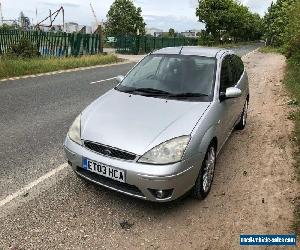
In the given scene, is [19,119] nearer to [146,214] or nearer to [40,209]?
[40,209]

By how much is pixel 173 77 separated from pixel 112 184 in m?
1.94

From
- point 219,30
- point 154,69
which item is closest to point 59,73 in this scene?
point 154,69

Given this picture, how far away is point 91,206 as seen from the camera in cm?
418

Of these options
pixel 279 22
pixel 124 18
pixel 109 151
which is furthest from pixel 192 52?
pixel 124 18

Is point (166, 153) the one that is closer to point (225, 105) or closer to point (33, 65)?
point (225, 105)

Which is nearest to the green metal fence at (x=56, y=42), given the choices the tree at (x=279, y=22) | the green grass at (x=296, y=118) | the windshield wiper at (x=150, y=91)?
the tree at (x=279, y=22)

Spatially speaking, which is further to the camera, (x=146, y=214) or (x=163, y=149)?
(x=146, y=214)

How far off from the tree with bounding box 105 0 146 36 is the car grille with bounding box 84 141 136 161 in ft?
207

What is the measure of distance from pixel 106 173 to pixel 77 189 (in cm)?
90

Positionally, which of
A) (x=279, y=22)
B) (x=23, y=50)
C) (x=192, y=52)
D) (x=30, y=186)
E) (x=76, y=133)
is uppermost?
(x=279, y=22)

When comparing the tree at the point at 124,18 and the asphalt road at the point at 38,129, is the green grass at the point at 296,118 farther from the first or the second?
the tree at the point at 124,18

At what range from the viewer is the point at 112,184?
3.94 metres

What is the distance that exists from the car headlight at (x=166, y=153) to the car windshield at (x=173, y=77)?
3.78 ft

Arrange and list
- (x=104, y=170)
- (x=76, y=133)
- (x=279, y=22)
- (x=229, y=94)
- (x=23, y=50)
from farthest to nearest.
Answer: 1. (x=279, y=22)
2. (x=23, y=50)
3. (x=229, y=94)
4. (x=76, y=133)
5. (x=104, y=170)
